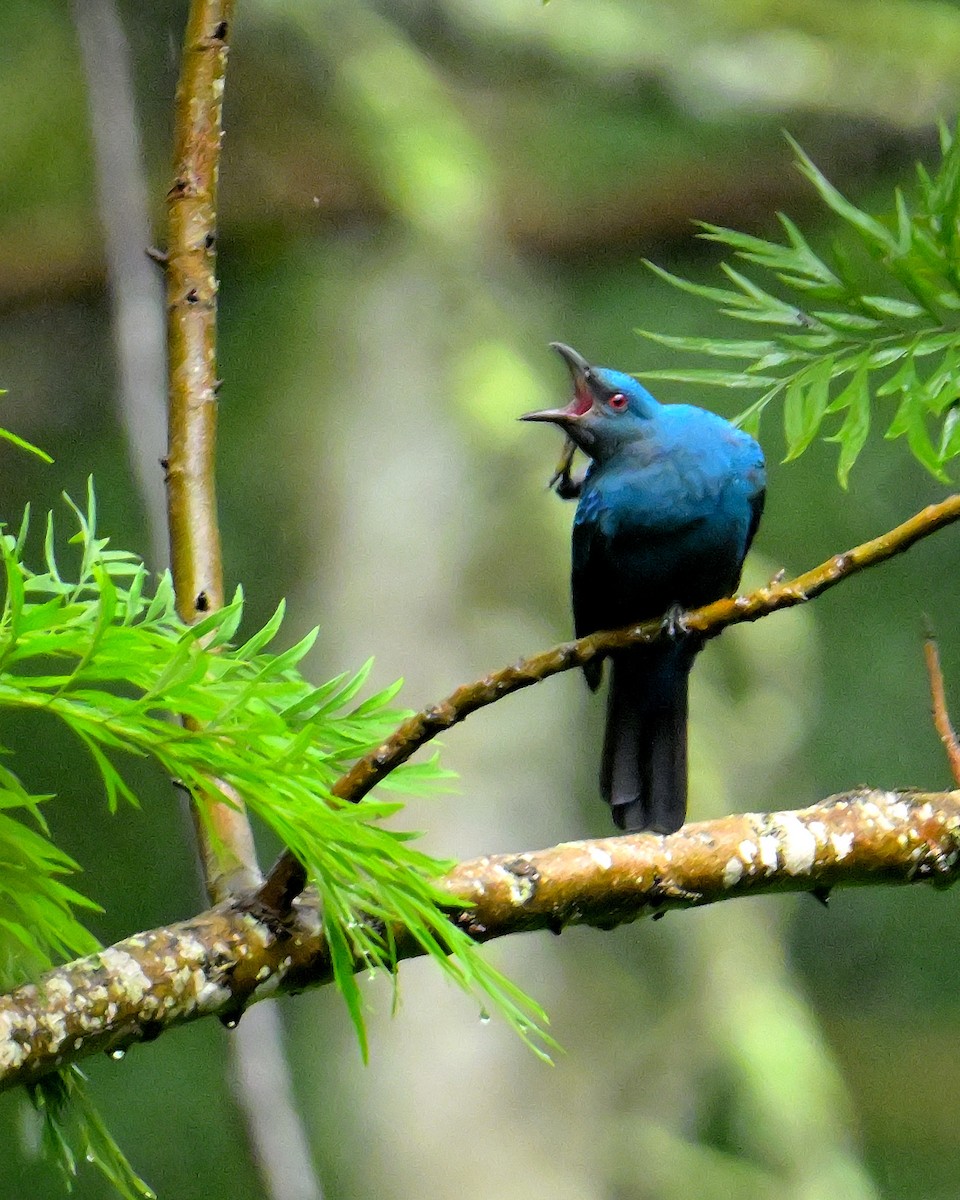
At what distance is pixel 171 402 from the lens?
41.9 inches

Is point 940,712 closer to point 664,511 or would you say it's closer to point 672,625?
point 672,625

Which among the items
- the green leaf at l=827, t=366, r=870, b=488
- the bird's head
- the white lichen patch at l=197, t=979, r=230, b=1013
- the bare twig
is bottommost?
the white lichen patch at l=197, t=979, r=230, b=1013

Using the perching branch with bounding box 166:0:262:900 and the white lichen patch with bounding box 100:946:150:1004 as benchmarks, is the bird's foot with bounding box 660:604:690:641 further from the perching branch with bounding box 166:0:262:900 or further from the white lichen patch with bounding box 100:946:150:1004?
the white lichen patch with bounding box 100:946:150:1004

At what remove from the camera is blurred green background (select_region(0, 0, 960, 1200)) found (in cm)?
293

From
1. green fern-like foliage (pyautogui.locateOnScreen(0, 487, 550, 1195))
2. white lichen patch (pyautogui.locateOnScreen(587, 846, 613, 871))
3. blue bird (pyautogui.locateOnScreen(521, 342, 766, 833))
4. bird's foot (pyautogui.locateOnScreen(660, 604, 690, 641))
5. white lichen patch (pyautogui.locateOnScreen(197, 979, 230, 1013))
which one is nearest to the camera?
green fern-like foliage (pyautogui.locateOnScreen(0, 487, 550, 1195))

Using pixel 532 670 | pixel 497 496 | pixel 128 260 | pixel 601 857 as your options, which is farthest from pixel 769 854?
pixel 497 496

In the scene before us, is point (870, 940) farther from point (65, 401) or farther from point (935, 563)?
point (65, 401)

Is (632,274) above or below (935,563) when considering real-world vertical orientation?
above

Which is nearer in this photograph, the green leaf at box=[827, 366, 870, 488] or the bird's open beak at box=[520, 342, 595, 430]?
the green leaf at box=[827, 366, 870, 488]

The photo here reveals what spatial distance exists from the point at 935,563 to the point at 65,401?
2.16m

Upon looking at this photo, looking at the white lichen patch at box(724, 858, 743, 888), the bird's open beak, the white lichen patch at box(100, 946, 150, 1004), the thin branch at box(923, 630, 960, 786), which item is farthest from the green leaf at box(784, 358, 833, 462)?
the bird's open beak

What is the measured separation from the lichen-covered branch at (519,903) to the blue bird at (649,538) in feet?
1.80

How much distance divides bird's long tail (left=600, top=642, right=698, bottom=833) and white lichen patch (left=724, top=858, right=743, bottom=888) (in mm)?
596

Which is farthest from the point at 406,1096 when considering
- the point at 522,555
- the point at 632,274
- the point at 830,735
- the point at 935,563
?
the point at 632,274
